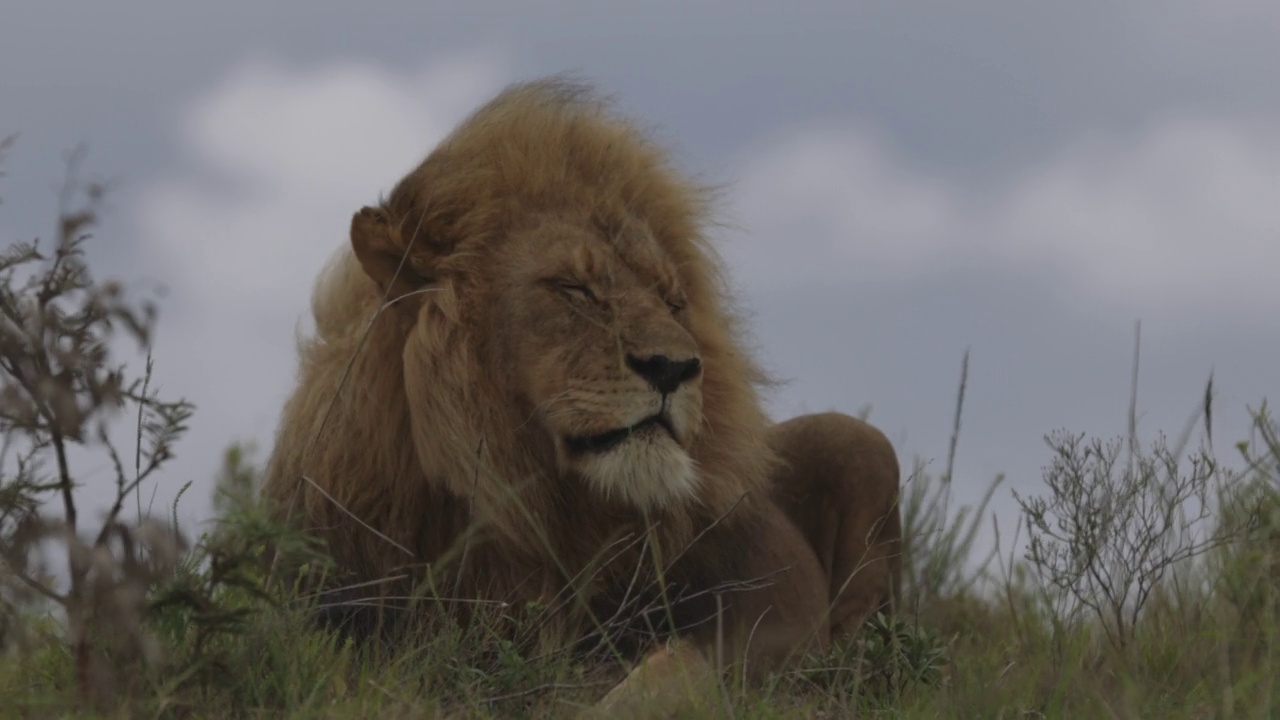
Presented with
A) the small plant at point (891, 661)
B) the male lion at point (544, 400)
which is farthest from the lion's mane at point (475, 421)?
the small plant at point (891, 661)

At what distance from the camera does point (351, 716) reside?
3.29 metres

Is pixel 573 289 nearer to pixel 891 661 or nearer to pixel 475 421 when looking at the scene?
pixel 475 421

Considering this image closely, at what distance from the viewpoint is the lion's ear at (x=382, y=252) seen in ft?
14.0

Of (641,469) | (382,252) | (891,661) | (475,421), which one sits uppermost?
(382,252)

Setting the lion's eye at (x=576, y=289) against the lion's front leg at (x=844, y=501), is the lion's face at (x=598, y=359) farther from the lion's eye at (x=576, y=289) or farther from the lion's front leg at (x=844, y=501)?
the lion's front leg at (x=844, y=501)

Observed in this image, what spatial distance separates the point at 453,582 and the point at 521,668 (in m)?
0.48

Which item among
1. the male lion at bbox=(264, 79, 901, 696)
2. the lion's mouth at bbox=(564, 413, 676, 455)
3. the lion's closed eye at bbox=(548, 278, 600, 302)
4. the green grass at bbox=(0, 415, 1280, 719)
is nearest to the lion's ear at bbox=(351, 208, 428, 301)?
the male lion at bbox=(264, 79, 901, 696)

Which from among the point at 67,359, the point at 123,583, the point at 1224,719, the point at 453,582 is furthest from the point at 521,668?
the point at 1224,719

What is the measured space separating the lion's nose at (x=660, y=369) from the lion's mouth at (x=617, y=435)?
0.24 ft

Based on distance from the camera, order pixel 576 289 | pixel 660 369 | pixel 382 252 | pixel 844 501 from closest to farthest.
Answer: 1. pixel 660 369
2. pixel 576 289
3. pixel 382 252
4. pixel 844 501

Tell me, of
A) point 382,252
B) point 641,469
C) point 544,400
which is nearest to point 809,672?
point 641,469

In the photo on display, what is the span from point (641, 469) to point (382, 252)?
94 cm

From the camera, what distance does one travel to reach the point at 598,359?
3945 millimetres

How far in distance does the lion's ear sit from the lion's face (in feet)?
0.85
